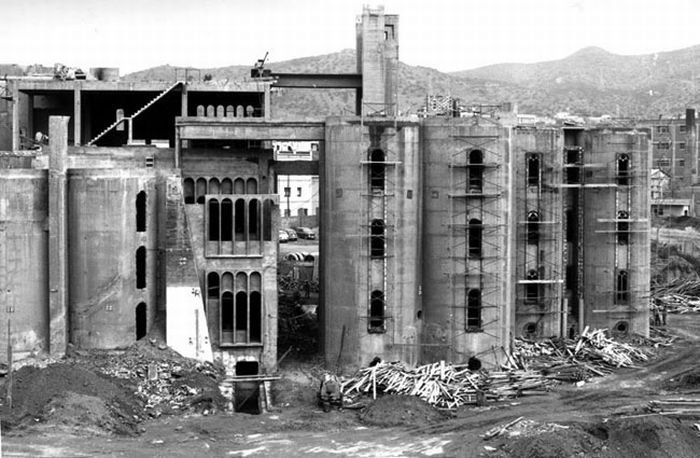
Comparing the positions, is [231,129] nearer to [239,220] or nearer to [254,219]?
[239,220]

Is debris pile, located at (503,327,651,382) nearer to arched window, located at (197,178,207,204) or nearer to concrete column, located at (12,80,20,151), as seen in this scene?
arched window, located at (197,178,207,204)

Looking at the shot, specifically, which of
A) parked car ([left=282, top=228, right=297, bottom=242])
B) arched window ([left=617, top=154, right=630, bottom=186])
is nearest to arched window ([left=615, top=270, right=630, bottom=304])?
arched window ([left=617, top=154, right=630, bottom=186])

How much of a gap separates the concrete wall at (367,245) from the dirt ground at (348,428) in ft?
15.1

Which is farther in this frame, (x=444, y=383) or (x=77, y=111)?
(x=77, y=111)

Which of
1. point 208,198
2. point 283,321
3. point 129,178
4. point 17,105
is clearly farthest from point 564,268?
point 17,105

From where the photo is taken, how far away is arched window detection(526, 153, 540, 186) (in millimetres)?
67562

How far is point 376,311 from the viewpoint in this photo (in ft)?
193

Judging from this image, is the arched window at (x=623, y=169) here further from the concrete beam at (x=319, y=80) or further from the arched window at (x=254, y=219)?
the arched window at (x=254, y=219)

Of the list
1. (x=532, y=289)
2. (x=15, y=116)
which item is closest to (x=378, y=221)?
(x=532, y=289)

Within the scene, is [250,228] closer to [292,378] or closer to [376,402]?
[292,378]

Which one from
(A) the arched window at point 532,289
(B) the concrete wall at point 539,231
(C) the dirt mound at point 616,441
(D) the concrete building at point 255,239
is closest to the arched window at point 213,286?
(D) the concrete building at point 255,239

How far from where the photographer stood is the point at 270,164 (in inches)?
2491

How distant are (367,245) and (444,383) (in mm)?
→ 9292

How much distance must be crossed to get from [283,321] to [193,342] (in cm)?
1476
